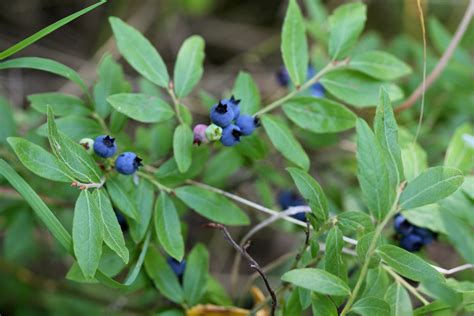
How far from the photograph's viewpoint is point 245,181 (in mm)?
2596

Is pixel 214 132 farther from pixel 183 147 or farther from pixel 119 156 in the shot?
pixel 119 156

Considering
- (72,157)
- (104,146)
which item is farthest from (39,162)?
(104,146)

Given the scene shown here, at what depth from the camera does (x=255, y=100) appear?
6.72 ft

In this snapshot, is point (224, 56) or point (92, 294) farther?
point (224, 56)

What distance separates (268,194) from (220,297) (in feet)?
1.74

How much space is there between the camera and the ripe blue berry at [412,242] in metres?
2.00

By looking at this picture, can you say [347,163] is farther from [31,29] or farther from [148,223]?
[31,29]

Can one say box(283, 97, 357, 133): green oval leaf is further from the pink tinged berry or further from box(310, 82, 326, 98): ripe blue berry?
the pink tinged berry

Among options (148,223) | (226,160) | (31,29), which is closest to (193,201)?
(148,223)

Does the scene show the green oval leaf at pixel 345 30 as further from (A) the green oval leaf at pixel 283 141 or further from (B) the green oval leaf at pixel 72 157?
(B) the green oval leaf at pixel 72 157

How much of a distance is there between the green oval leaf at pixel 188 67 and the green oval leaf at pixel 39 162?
54 cm

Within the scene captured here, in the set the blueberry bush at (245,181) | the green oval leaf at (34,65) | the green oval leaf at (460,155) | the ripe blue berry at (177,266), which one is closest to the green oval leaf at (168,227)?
the blueberry bush at (245,181)

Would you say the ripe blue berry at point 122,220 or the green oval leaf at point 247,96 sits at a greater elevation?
the green oval leaf at point 247,96

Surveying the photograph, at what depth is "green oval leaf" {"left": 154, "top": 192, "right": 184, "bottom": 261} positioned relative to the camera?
1.79m
